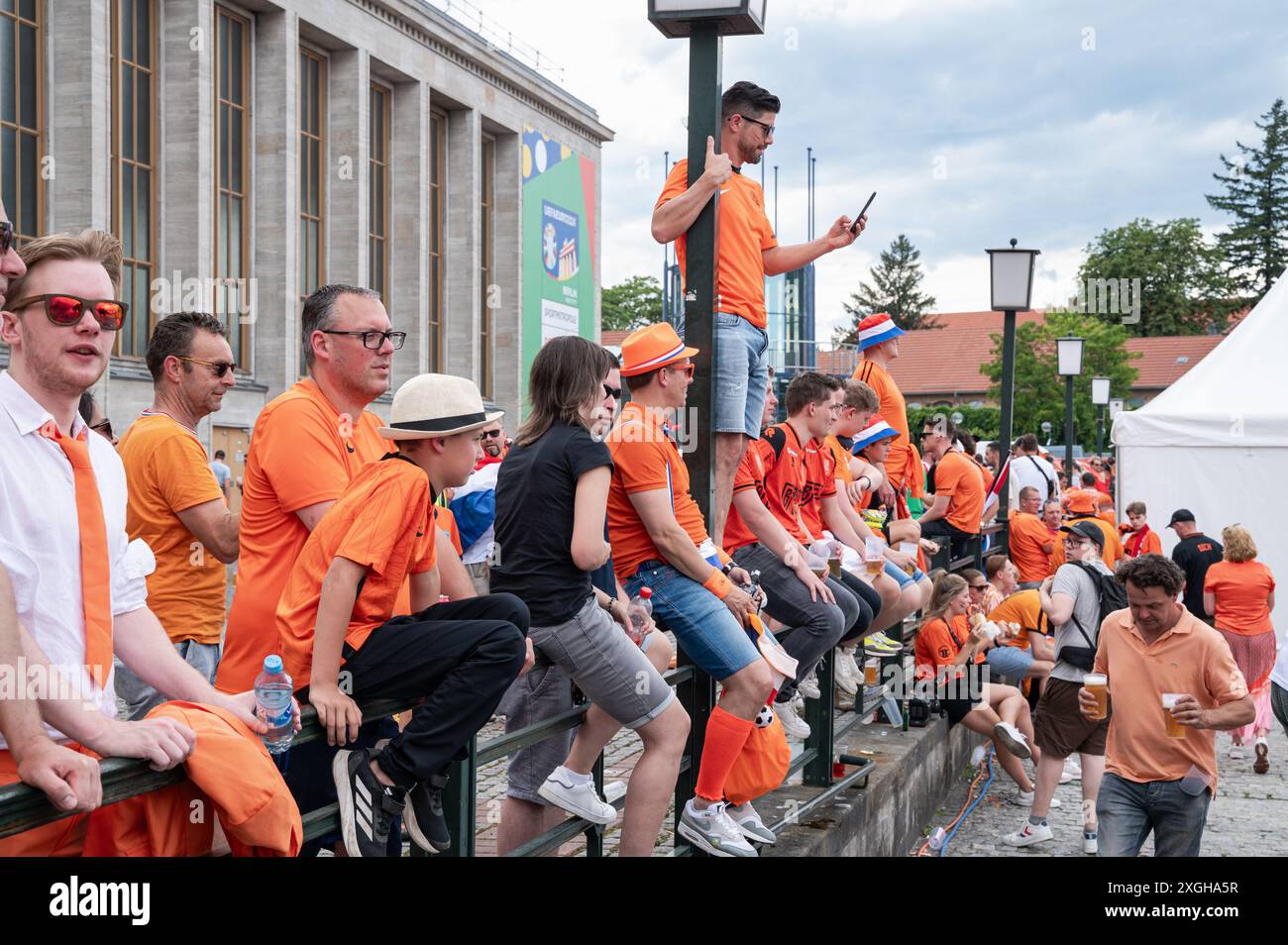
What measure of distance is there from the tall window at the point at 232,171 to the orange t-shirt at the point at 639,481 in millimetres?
23719

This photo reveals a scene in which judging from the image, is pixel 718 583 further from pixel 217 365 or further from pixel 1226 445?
pixel 1226 445

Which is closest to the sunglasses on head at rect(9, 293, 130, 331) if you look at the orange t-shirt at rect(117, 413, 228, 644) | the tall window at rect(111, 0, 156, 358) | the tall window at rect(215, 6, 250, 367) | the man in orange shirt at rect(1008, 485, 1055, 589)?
the orange t-shirt at rect(117, 413, 228, 644)

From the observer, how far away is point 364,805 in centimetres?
308

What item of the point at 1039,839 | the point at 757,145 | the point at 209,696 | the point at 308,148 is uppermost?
the point at 308,148

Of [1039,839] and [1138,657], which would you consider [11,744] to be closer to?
[1138,657]

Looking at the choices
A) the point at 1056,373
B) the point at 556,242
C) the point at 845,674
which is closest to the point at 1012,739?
the point at 845,674

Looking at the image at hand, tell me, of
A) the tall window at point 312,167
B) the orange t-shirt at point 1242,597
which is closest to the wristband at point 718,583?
the orange t-shirt at point 1242,597

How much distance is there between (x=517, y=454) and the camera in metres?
4.35

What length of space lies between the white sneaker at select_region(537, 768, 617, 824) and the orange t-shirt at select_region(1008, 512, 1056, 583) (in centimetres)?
979

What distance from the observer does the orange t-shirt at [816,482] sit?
22.2 ft

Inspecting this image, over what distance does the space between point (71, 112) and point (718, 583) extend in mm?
21519

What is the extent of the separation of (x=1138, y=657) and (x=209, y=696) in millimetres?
5843
